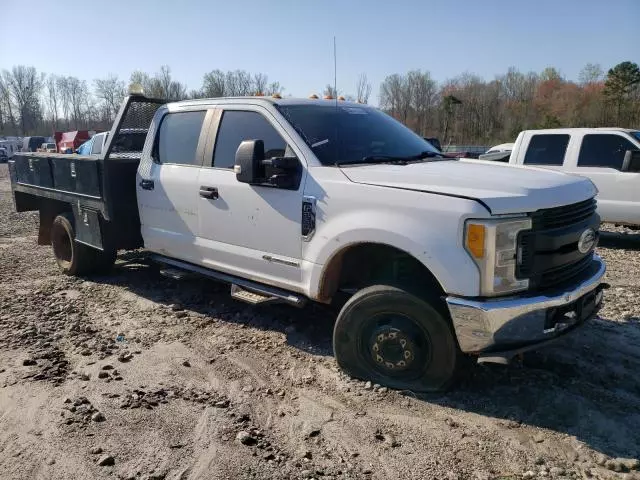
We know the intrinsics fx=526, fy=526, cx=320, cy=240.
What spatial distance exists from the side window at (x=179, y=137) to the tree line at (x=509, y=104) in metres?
27.0

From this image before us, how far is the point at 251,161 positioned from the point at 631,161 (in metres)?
6.50

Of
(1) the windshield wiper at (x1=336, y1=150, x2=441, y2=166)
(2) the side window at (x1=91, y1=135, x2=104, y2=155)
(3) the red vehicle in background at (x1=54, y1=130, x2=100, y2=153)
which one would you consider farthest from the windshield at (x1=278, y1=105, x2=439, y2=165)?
(3) the red vehicle in background at (x1=54, y1=130, x2=100, y2=153)

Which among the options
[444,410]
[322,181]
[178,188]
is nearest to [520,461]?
[444,410]

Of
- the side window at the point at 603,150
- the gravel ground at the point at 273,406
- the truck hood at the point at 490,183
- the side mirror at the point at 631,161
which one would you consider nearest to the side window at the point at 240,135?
the truck hood at the point at 490,183

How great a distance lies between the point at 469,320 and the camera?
3.05 meters

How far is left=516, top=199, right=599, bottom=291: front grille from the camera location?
307 cm

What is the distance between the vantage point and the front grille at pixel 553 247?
10.1 ft

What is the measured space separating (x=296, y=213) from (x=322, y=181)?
333 mm

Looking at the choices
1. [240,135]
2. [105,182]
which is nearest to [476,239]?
[240,135]

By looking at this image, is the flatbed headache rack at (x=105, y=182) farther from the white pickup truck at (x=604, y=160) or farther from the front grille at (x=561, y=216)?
the white pickup truck at (x=604, y=160)

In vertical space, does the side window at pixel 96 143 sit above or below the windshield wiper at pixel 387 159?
above

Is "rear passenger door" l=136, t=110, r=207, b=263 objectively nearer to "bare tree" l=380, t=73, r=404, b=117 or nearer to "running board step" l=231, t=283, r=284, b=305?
"running board step" l=231, t=283, r=284, b=305

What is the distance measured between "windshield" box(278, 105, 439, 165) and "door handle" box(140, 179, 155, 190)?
1.68 meters

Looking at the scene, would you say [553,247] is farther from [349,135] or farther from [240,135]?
[240,135]
